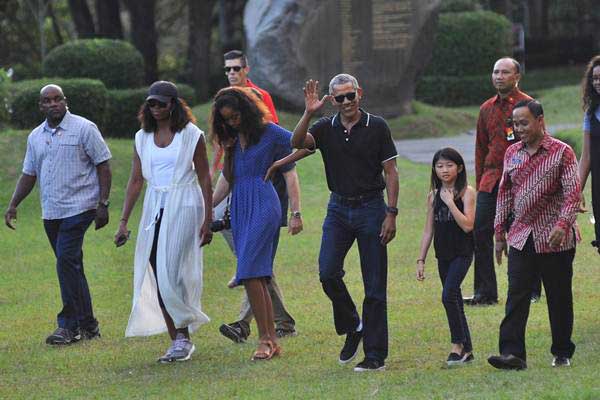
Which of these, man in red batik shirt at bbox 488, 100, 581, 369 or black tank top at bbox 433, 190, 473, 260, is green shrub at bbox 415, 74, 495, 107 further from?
man in red batik shirt at bbox 488, 100, 581, 369

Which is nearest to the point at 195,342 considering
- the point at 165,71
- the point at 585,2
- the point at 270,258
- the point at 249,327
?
the point at 249,327

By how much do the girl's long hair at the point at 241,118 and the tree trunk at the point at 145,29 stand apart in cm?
2477

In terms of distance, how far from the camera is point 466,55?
105 ft

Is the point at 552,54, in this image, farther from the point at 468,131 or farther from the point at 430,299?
the point at 430,299

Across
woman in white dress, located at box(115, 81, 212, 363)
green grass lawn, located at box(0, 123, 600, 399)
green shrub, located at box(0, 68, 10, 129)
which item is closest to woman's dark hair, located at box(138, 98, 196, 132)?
woman in white dress, located at box(115, 81, 212, 363)

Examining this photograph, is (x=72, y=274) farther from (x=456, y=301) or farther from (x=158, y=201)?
(x=456, y=301)

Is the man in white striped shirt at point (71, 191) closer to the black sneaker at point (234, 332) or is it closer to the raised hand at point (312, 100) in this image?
the black sneaker at point (234, 332)

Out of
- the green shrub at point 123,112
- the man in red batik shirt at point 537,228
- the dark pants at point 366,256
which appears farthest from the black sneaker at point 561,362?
the green shrub at point 123,112

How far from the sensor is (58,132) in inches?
406

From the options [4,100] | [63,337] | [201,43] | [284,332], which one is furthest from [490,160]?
[201,43]

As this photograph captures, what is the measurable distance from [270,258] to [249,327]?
3.59ft

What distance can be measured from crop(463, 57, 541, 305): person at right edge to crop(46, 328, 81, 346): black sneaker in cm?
312

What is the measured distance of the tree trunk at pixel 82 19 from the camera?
34.0 m

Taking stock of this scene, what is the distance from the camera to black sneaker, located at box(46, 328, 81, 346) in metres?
9.95
